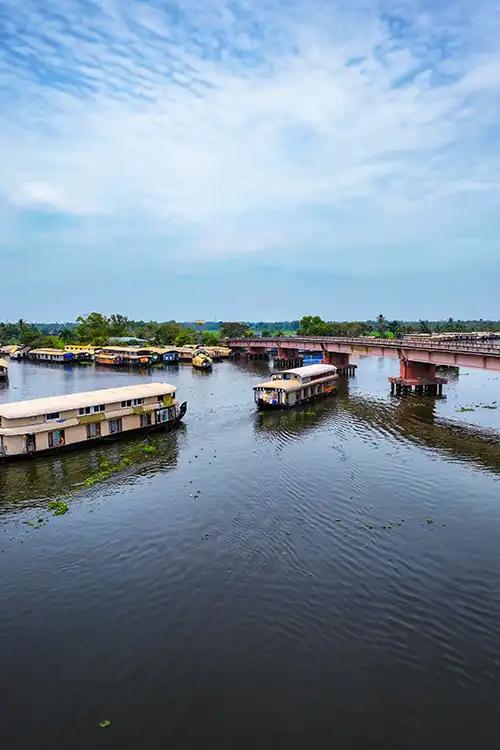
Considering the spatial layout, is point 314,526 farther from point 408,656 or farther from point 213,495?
point 408,656

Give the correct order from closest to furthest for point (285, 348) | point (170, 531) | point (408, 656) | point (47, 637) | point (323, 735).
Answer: point (323, 735)
point (408, 656)
point (47, 637)
point (170, 531)
point (285, 348)

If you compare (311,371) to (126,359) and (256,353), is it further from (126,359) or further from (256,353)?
(256,353)

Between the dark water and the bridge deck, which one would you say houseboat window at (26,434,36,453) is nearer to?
the dark water

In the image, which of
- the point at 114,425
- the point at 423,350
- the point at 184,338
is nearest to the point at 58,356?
the point at 184,338

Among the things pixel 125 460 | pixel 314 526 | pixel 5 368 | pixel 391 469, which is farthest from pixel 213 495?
pixel 5 368

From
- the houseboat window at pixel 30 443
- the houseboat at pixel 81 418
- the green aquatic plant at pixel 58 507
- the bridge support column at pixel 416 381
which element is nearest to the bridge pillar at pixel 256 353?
the bridge support column at pixel 416 381

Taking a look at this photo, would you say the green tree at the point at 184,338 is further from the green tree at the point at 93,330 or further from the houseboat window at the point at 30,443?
the houseboat window at the point at 30,443

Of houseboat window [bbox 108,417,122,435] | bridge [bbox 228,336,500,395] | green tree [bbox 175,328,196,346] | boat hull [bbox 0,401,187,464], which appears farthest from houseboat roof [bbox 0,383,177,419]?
green tree [bbox 175,328,196,346]
